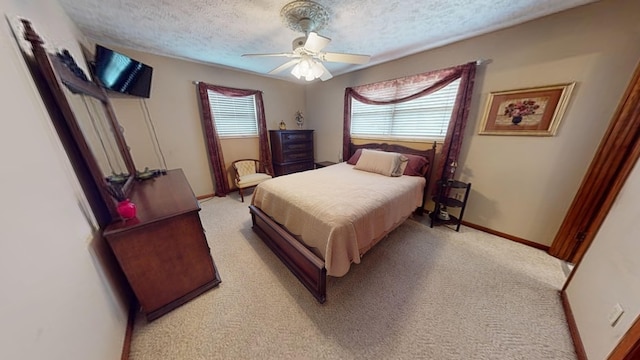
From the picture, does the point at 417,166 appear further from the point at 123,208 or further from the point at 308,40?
the point at 123,208

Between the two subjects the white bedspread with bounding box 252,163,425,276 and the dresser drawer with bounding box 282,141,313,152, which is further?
the dresser drawer with bounding box 282,141,313,152

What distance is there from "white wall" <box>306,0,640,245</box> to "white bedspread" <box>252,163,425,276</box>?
836 millimetres

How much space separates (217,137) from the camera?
3410 millimetres

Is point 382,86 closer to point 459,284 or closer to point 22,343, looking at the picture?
point 459,284

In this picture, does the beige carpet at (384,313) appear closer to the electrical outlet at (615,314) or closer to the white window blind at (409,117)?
the electrical outlet at (615,314)

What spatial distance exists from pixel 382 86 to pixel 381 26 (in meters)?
1.11

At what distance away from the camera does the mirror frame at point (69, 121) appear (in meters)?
0.92

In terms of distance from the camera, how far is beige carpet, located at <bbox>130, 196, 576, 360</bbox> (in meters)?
1.21

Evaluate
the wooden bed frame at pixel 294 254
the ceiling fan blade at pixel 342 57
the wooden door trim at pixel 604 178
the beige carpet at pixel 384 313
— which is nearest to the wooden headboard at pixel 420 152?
the wooden bed frame at pixel 294 254

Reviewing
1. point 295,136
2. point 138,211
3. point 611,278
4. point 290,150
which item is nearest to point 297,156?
point 290,150

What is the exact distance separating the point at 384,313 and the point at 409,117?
267cm

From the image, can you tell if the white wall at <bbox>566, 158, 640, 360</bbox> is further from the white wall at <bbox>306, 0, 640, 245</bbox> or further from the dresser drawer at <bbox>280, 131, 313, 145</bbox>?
the dresser drawer at <bbox>280, 131, 313, 145</bbox>

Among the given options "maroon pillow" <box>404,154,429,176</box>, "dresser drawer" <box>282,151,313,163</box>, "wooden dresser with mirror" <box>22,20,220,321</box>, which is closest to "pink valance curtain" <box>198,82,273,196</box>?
"dresser drawer" <box>282,151,313,163</box>

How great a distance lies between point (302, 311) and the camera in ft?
Answer: 4.78
